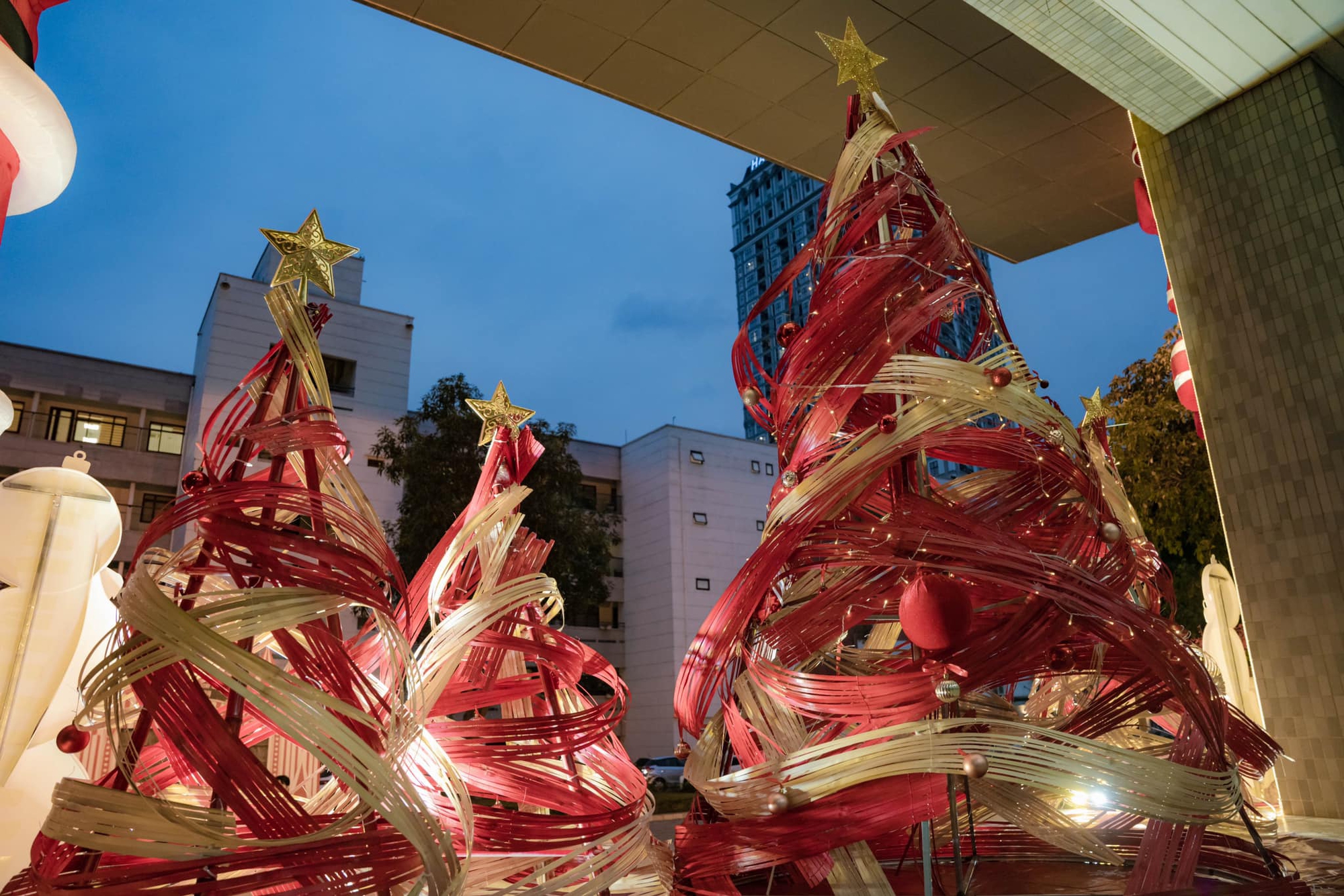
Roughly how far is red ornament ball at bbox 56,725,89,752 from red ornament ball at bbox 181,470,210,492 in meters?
0.41

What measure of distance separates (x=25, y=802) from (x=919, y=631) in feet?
5.39

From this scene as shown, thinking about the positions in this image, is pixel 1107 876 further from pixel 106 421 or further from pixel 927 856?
pixel 106 421

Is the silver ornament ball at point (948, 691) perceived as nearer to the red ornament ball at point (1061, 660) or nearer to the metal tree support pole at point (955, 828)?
the metal tree support pole at point (955, 828)

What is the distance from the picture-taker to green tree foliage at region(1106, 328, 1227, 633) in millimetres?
6699

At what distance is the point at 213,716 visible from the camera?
129cm

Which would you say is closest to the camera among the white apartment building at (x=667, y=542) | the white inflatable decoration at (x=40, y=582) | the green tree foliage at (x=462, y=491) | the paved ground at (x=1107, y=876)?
the paved ground at (x=1107, y=876)

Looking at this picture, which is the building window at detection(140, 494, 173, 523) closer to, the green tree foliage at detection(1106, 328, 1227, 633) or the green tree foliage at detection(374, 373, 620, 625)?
the green tree foliage at detection(374, 373, 620, 625)

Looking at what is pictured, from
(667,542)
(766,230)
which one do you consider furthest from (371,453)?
(766,230)

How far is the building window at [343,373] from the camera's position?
47.4 ft

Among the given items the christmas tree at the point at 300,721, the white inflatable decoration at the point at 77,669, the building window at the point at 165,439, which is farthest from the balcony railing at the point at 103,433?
the christmas tree at the point at 300,721

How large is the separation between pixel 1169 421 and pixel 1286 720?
180 inches

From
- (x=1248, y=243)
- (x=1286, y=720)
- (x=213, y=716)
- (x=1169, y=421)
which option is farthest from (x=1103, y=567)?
(x=1169, y=421)

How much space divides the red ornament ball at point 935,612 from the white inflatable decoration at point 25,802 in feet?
5.01

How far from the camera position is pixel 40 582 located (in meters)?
1.74
